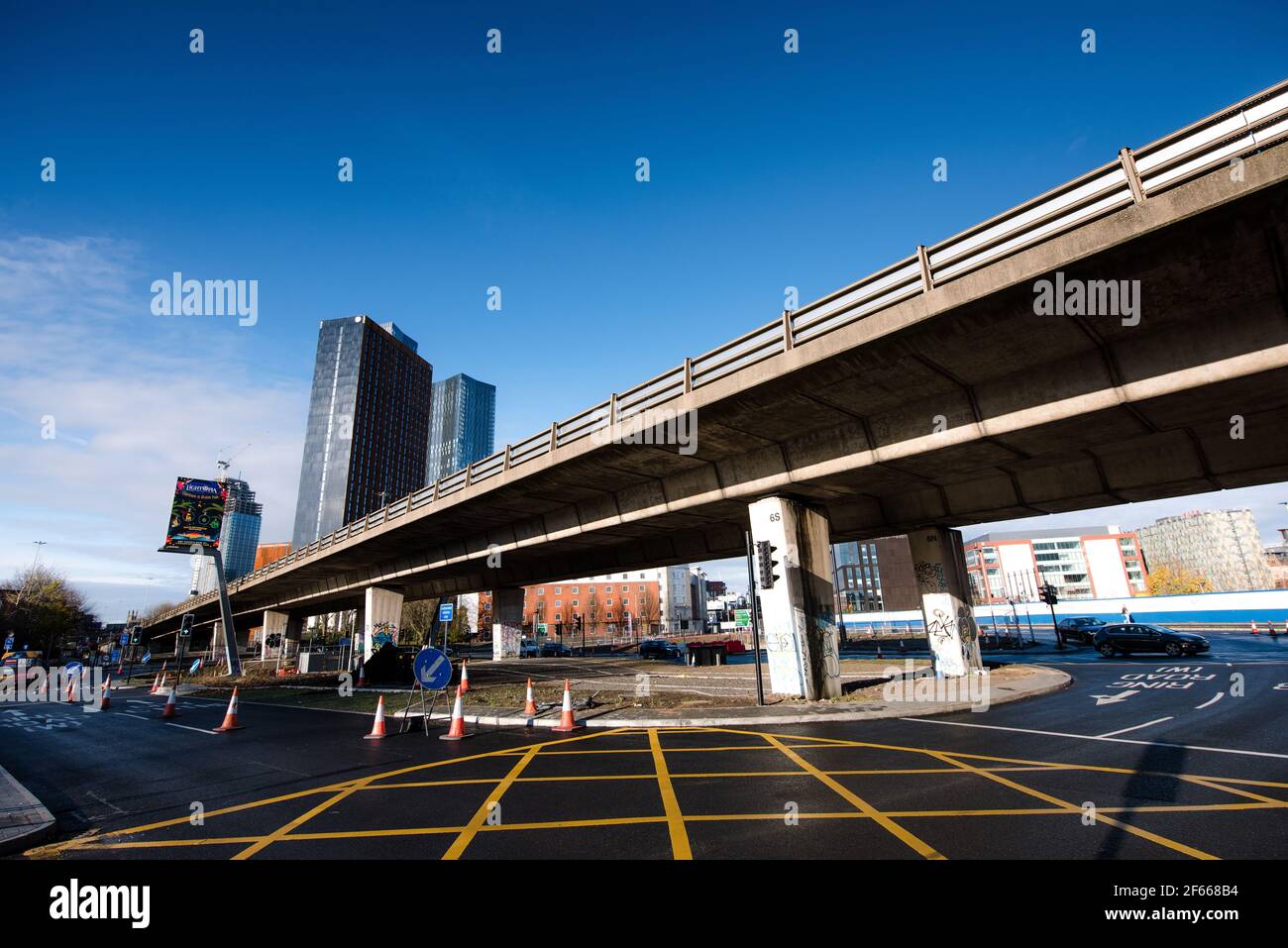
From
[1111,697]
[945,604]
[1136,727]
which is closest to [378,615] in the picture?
[945,604]

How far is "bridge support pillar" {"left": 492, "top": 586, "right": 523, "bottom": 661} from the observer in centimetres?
3825

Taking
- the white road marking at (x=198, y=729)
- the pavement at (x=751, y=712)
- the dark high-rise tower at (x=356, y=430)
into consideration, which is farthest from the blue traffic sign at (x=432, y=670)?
the dark high-rise tower at (x=356, y=430)

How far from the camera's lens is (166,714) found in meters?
16.0

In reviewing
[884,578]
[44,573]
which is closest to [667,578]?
[884,578]

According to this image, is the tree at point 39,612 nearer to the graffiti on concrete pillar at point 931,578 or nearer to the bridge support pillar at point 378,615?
the bridge support pillar at point 378,615

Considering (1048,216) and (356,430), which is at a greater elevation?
(356,430)

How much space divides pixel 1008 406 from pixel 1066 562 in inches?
5192

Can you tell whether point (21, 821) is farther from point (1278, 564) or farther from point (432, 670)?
point (1278, 564)

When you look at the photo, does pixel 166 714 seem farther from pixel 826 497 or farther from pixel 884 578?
pixel 884 578

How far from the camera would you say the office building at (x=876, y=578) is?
88.1 metres

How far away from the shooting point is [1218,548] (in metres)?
148

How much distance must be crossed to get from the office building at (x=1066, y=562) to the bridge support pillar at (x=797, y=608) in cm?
11218

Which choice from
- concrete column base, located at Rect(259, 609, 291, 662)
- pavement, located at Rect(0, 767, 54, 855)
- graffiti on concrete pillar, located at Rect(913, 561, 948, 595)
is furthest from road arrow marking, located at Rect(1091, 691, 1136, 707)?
concrete column base, located at Rect(259, 609, 291, 662)
